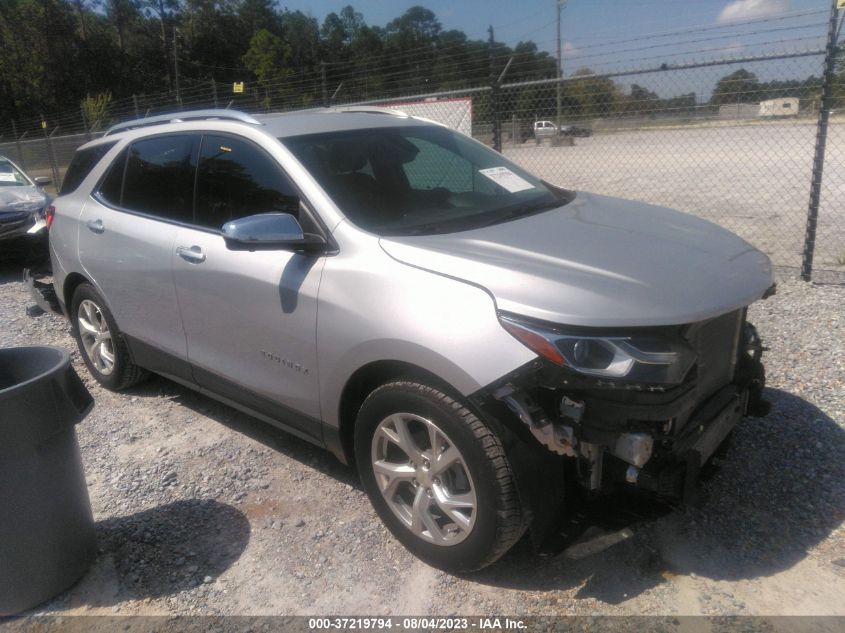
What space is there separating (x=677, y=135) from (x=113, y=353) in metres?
9.10

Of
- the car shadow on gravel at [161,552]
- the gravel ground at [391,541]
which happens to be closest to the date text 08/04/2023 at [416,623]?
the gravel ground at [391,541]

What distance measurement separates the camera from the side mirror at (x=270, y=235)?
295cm

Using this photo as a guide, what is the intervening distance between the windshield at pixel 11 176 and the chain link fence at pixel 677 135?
12.8 feet

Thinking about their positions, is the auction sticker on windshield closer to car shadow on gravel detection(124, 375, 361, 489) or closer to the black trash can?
car shadow on gravel detection(124, 375, 361, 489)

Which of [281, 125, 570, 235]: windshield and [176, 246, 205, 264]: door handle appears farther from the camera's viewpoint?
[176, 246, 205, 264]: door handle

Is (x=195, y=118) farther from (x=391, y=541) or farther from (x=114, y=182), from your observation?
(x=391, y=541)

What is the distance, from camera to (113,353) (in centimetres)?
470

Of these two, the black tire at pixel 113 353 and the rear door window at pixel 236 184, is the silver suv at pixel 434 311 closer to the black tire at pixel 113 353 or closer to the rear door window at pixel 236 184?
the rear door window at pixel 236 184

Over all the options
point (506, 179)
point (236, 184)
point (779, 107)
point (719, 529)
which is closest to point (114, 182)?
point (236, 184)

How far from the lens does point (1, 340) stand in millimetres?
6406

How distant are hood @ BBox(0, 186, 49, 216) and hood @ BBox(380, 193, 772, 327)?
814 centimetres

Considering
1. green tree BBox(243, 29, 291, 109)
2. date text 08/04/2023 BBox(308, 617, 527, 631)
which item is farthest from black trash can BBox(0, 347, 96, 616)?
green tree BBox(243, 29, 291, 109)

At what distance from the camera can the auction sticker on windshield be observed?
3.80 metres

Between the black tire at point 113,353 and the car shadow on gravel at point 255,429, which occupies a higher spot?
the black tire at point 113,353
